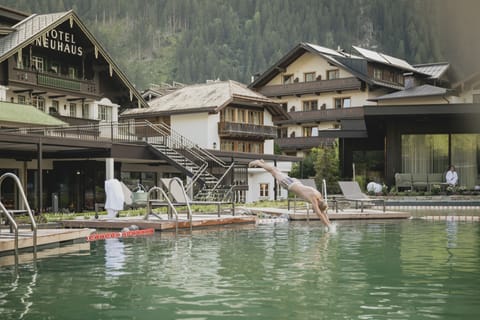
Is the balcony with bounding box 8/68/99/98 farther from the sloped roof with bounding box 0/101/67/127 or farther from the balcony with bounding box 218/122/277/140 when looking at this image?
the sloped roof with bounding box 0/101/67/127

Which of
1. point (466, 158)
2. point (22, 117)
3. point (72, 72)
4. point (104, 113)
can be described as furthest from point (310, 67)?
point (22, 117)

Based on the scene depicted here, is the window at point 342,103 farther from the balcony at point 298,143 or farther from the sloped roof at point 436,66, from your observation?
the sloped roof at point 436,66

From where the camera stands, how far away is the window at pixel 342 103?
58881 mm

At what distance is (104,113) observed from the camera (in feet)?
118

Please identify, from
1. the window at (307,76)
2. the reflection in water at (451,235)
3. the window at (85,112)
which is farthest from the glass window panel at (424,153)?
the window at (307,76)

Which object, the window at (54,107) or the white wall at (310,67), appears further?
the white wall at (310,67)

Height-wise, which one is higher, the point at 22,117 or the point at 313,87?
the point at 313,87

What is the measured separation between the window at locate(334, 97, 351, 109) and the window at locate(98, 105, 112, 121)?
2832 cm

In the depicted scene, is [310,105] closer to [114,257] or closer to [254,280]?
[114,257]

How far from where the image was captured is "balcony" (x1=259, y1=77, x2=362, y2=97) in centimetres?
5757

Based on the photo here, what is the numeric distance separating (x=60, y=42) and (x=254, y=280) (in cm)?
2617

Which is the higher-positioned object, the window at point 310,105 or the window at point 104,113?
the window at point 310,105

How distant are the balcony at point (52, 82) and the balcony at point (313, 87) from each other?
2869 cm

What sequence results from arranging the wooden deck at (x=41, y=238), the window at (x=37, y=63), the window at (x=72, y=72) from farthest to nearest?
the window at (x=72, y=72) → the window at (x=37, y=63) → the wooden deck at (x=41, y=238)
